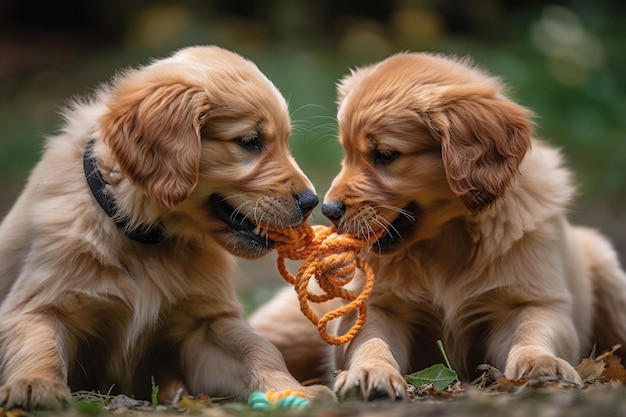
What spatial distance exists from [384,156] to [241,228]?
74 cm

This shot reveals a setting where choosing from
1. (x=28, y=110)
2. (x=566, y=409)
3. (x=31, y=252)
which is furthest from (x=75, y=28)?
(x=566, y=409)

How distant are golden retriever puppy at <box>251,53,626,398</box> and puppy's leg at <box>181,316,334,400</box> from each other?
30 cm

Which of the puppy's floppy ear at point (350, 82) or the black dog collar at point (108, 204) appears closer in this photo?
the black dog collar at point (108, 204)

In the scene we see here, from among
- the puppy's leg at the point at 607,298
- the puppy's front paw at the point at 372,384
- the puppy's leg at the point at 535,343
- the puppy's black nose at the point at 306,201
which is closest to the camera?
the puppy's front paw at the point at 372,384

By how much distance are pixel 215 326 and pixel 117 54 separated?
350 inches

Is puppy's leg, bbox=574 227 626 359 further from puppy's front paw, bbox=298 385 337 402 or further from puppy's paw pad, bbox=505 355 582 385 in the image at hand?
puppy's front paw, bbox=298 385 337 402

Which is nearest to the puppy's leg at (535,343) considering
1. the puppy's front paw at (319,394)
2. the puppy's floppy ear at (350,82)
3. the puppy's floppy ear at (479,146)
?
the puppy's floppy ear at (479,146)

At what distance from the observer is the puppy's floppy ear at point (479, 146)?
4520 millimetres

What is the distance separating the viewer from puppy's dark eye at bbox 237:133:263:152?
454 cm

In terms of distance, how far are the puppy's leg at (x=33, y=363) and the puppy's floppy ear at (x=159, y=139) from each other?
0.71 metres

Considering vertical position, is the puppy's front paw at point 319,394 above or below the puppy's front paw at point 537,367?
below

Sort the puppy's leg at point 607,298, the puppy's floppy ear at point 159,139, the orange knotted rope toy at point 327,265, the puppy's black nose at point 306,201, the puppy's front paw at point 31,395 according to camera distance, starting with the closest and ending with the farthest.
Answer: the puppy's front paw at point 31,395, the puppy's floppy ear at point 159,139, the puppy's black nose at point 306,201, the orange knotted rope toy at point 327,265, the puppy's leg at point 607,298

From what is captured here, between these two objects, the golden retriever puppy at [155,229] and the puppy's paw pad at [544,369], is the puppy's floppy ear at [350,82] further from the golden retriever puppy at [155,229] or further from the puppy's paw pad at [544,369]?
the puppy's paw pad at [544,369]

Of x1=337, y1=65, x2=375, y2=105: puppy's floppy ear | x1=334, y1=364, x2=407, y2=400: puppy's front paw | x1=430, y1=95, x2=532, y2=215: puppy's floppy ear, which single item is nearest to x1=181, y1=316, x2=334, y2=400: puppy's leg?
x1=334, y1=364, x2=407, y2=400: puppy's front paw
